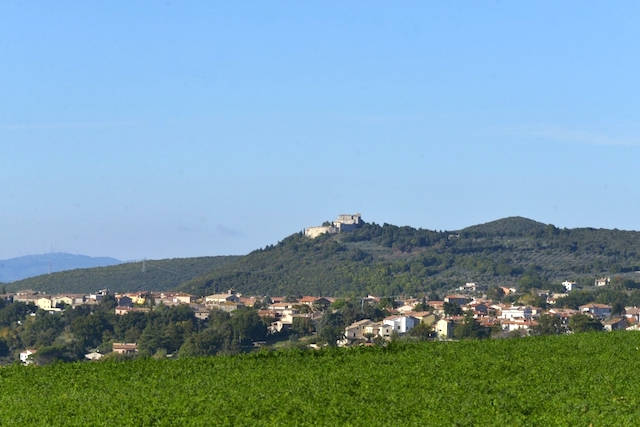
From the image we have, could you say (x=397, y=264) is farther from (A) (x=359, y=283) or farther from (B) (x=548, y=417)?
(B) (x=548, y=417)

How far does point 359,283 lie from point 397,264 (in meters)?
15.1

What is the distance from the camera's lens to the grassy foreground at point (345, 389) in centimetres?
1520

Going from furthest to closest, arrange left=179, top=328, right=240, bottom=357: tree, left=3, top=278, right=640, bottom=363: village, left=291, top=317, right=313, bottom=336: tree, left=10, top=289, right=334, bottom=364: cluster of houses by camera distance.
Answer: left=10, top=289, right=334, bottom=364: cluster of houses
left=291, top=317, right=313, bottom=336: tree
left=3, top=278, right=640, bottom=363: village
left=179, top=328, right=240, bottom=357: tree

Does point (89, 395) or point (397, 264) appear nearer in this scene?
point (89, 395)

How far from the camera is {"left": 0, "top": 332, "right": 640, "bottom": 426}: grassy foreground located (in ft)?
49.9

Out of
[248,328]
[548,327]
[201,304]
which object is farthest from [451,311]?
[201,304]

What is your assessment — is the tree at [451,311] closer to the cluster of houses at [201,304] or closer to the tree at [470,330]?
the cluster of houses at [201,304]

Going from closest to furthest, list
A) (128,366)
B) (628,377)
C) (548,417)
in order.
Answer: (548,417) < (628,377) < (128,366)

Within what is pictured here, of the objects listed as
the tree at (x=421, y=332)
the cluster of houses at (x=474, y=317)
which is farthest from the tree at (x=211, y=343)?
the tree at (x=421, y=332)

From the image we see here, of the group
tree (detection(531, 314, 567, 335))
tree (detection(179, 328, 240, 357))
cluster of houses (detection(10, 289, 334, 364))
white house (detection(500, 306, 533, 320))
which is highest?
cluster of houses (detection(10, 289, 334, 364))

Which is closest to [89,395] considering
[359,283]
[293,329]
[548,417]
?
[548,417]

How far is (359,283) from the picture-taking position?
184125 millimetres

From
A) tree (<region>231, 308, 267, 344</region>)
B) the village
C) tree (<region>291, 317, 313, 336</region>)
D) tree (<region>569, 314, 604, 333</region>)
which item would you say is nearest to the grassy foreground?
the village

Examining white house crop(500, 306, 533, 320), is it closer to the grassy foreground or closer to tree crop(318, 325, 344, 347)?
tree crop(318, 325, 344, 347)
